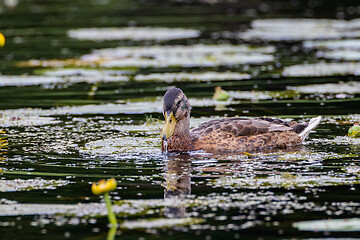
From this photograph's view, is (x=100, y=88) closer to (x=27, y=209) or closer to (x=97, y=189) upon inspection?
(x=27, y=209)

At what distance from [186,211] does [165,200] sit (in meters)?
0.47

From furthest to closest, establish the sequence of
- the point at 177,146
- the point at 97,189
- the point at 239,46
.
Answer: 1. the point at 239,46
2. the point at 177,146
3. the point at 97,189

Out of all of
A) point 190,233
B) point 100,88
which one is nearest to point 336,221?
point 190,233

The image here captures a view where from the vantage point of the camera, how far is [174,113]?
10383 millimetres

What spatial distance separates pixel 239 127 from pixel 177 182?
227 centimetres

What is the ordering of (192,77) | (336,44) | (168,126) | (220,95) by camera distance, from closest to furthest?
(168,126) → (220,95) → (192,77) → (336,44)

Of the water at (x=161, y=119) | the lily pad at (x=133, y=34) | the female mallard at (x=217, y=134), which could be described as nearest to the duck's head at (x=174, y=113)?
the female mallard at (x=217, y=134)

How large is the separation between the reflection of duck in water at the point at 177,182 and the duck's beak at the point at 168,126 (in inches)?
12.3

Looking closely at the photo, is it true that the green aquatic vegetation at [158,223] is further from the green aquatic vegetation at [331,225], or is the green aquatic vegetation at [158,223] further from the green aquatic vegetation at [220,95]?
the green aquatic vegetation at [220,95]

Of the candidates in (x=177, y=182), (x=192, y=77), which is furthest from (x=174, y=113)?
(x=192, y=77)

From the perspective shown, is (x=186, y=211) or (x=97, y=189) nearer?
(x=97, y=189)

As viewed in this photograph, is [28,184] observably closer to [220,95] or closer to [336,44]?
[220,95]

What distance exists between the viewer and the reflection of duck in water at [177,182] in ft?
25.0

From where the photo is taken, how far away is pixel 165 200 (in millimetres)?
7961
